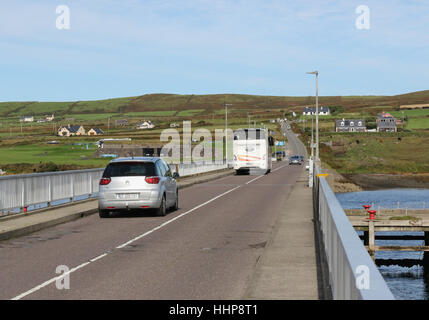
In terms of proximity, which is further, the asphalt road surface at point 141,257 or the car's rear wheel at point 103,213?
the car's rear wheel at point 103,213

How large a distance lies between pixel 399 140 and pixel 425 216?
420 ft

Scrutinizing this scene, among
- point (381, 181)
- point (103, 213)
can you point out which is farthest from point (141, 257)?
point (381, 181)

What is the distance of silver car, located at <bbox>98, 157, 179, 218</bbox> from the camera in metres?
20.1

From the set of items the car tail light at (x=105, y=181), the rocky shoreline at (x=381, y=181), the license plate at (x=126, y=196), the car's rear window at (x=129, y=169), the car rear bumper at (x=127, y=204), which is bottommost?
the rocky shoreline at (x=381, y=181)

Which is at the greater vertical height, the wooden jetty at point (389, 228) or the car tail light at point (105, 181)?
the car tail light at point (105, 181)

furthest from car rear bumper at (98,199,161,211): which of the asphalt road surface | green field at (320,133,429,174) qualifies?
green field at (320,133,429,174)

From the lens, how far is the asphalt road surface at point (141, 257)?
925 cm

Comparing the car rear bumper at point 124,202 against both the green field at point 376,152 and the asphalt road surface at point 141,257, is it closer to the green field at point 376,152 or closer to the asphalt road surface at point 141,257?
the asphalt road surface at point 141,257

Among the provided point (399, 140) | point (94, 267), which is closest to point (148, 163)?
point (94, 267)

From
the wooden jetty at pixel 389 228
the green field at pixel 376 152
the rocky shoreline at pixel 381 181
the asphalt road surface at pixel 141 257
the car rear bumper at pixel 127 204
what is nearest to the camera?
the asphalt road surface at pixel 141 257

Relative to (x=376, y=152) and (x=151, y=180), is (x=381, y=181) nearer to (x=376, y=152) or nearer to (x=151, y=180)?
(x=376, y=152)

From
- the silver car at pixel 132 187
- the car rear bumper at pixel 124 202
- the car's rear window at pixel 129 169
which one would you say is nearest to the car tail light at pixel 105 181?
the silver car at pixel 132 187

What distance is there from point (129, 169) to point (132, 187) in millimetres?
686
